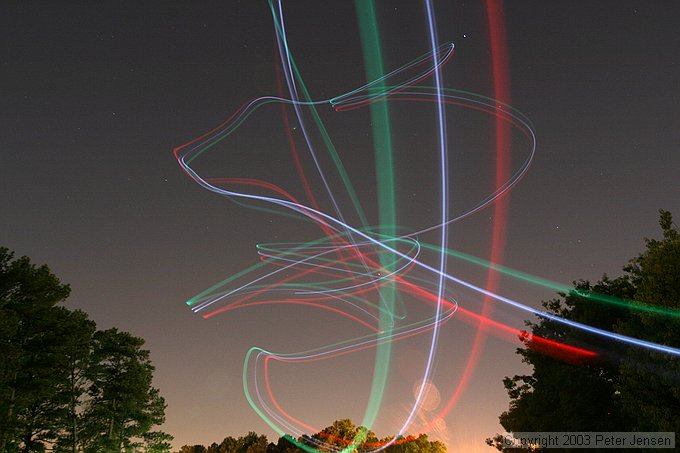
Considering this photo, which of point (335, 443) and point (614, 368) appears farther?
point (335, 443)

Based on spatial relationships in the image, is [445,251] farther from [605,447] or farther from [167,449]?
[167,449]

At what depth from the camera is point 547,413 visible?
85.0 ft

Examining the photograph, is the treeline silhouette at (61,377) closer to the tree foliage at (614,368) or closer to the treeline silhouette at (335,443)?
the tree foliage at (614,368)

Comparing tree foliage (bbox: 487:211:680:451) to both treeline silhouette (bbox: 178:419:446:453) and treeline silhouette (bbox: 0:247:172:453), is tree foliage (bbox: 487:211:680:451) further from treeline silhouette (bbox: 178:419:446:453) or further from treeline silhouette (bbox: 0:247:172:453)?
treeline silhouette (bbox: 178:419:446:453)

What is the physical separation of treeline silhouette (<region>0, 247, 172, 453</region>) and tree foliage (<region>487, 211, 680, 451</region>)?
22.5 meters

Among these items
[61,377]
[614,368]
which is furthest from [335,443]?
[614,368]

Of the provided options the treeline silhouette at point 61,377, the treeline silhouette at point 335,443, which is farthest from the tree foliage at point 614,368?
the treeline silhouette at point 335,443

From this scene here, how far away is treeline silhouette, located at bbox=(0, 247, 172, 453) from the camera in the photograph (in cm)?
2392

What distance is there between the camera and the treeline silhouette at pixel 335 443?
75.0 meters

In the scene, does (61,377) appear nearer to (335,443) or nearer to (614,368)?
(614,368)

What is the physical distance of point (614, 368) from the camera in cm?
2359

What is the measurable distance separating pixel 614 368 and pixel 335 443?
66571mm

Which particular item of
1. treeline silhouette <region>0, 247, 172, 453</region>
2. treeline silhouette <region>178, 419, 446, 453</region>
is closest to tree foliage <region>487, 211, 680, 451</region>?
treeline silhouette <region>0, 247, 172, 453</region>

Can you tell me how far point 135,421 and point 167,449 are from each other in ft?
9.84
